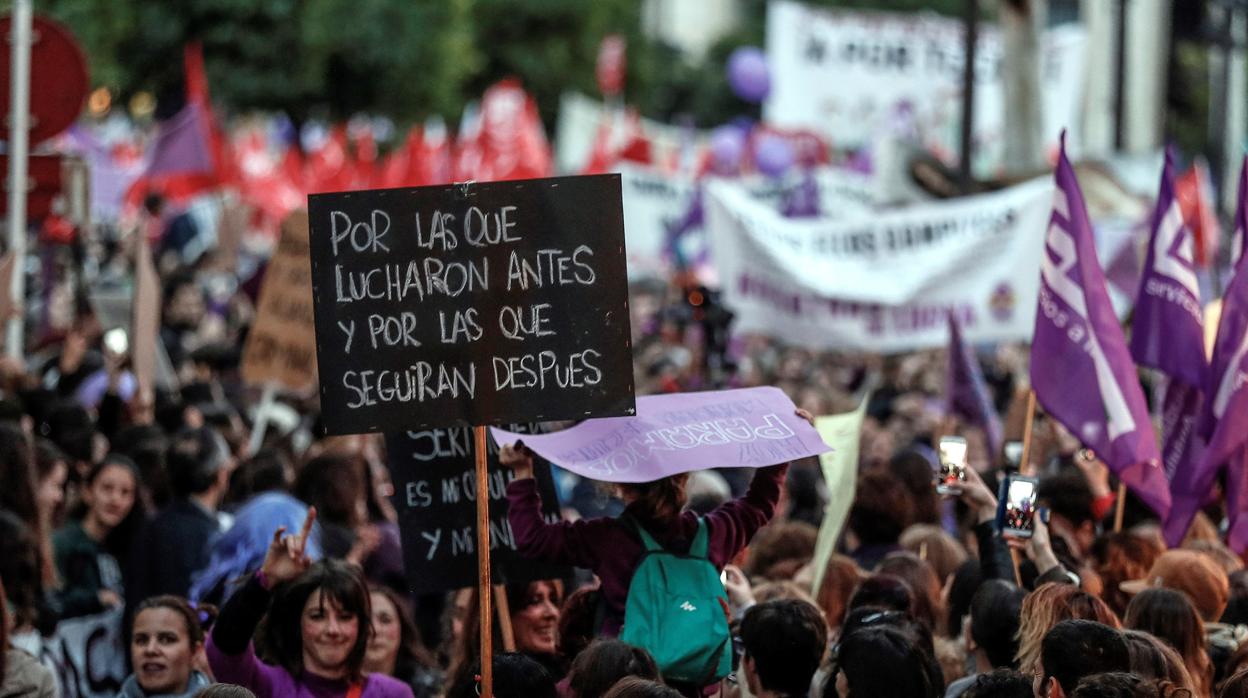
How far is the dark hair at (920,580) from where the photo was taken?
22.1 feet

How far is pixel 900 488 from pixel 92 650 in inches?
117

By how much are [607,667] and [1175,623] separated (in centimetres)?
163

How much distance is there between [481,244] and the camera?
533cm

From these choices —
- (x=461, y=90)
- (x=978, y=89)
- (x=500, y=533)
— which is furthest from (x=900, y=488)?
(x=461, y=90)

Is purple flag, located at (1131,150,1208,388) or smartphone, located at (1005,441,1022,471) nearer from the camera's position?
purple flag, located at (1131,150,1208,388)

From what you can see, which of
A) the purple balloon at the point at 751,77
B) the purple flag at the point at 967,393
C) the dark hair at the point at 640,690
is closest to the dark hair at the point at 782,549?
the dark hair at the point at 640,690

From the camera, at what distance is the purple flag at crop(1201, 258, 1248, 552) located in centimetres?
753

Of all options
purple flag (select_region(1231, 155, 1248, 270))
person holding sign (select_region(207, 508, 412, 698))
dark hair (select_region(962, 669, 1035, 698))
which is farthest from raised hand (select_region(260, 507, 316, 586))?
Answer: purple flag (select_region(1231, 155, 1248, 270))

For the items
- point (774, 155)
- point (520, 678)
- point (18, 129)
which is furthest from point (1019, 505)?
point (774, 155)

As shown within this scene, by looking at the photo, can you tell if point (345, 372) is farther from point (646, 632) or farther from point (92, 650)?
point (92, 650)

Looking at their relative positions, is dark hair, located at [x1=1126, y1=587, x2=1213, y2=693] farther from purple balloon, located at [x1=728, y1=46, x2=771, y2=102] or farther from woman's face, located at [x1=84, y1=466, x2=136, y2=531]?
purple balloon, located at [x1=728, y1=46, x2=771, y2=102]

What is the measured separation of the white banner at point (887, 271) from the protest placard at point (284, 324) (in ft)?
9.13

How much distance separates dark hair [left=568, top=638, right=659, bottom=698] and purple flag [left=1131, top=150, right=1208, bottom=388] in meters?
3.47

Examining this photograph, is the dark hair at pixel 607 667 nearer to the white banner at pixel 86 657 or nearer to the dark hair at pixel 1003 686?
the dark hair at pixel 1003 686
